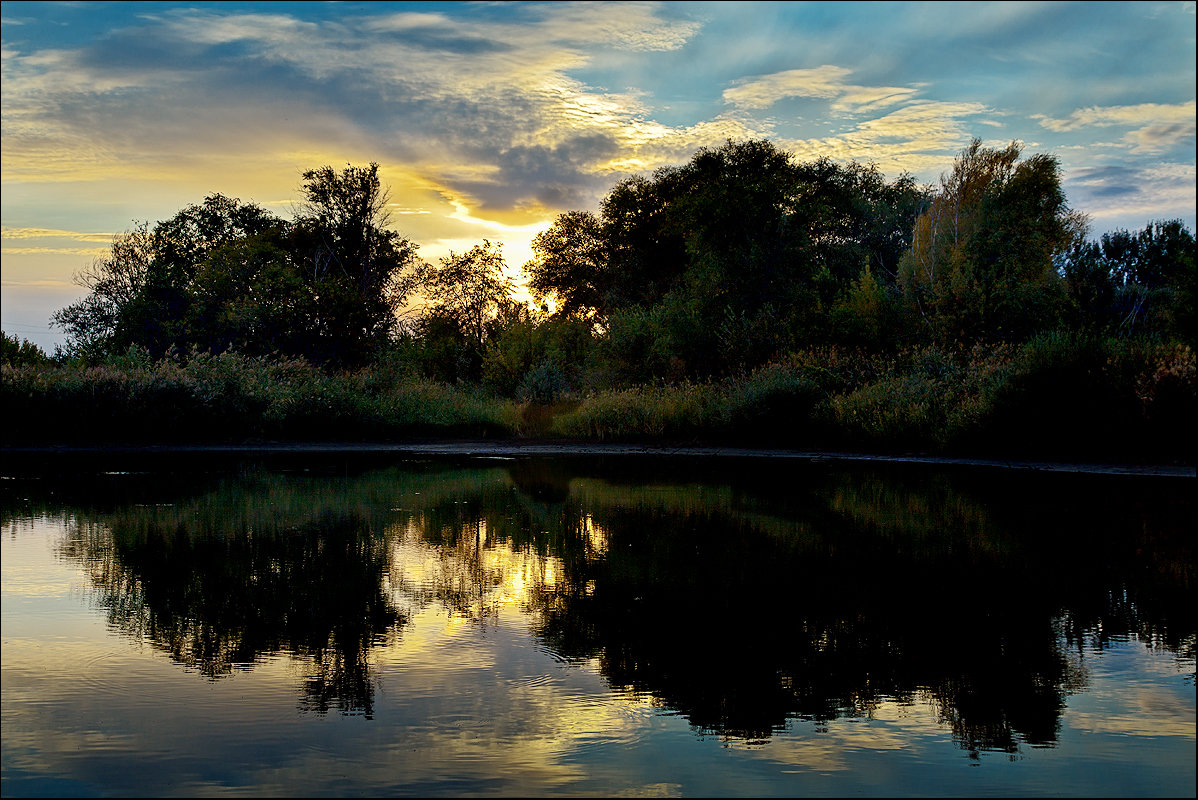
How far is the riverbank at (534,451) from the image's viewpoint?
2145cm

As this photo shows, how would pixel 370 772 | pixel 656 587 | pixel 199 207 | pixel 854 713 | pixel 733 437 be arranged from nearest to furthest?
pixel 370 772 < pixel 854 713 < pixel 656 587 < pixel 733 437 < pixel 199 207

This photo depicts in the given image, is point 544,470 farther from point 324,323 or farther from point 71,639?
point 324,323

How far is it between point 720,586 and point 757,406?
57.3ft

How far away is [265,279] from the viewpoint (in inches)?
1681

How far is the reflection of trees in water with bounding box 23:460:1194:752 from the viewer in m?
6.24

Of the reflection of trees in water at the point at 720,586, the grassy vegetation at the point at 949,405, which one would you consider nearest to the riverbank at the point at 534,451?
the grassy vegetation at the point at 949,405

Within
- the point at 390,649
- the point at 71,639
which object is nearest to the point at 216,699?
the point at 390,649

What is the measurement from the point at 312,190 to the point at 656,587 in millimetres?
45502

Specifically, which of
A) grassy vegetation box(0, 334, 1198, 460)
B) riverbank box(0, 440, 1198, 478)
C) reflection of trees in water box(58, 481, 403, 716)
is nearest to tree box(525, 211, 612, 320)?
grassy vegetation box(0, 334, 1198, 460)

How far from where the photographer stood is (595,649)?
6996mm

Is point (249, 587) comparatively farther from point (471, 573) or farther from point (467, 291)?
point (467, 291)

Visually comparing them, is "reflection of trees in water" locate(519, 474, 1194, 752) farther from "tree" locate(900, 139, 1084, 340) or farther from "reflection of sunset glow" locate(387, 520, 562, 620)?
"tree" locate(900, 139, 1084, 340)

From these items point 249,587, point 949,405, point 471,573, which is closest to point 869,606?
point 471,573

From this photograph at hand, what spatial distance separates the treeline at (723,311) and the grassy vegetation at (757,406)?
0.27ft
